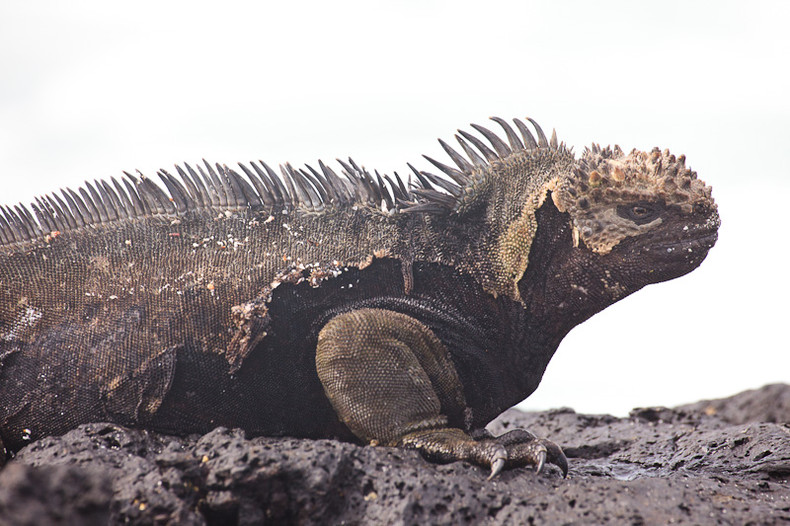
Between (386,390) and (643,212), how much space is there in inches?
77.5

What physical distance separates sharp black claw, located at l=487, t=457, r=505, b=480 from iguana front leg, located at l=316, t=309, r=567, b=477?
20 centimetres

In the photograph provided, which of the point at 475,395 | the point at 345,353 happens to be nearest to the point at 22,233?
the point at 345,353

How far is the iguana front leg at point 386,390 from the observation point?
14.0 ft

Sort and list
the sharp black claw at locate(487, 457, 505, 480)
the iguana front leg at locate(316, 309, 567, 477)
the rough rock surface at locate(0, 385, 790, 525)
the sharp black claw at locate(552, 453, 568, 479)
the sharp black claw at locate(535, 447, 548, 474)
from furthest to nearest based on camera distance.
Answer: the sharp black claw at locate(552, 453, 568, 479)
the iguana front leg at locate(316, 309, 567, 477)
the sharp black claw at locate(535, 447, 548, 474)
the sharp black claw at locate(487, 457, 505, 480)
the rough rock surface at locate(0, 385, 790, 525)

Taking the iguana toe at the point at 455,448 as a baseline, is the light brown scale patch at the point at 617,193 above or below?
above

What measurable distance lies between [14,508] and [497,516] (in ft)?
7.06

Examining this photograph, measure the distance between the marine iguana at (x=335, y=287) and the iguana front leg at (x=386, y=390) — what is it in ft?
0.04

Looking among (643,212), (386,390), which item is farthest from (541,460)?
(643,212)

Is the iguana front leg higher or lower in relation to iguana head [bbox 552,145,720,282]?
lower

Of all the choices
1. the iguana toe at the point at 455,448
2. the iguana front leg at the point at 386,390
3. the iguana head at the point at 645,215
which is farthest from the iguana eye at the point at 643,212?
→ the iguana toe at the point at 455,448

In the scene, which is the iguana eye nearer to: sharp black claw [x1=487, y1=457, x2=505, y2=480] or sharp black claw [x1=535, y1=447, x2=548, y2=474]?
sharp black claw [x1=535, y1=447, x2=548, y2=474]

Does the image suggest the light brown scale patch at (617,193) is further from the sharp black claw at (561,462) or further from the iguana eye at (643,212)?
the sharp black claw at (561,462)

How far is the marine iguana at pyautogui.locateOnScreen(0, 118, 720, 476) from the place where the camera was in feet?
14.9

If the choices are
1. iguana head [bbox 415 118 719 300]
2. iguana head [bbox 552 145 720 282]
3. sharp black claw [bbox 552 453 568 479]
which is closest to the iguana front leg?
sharp black claw [bbox 552 453 568 479]
